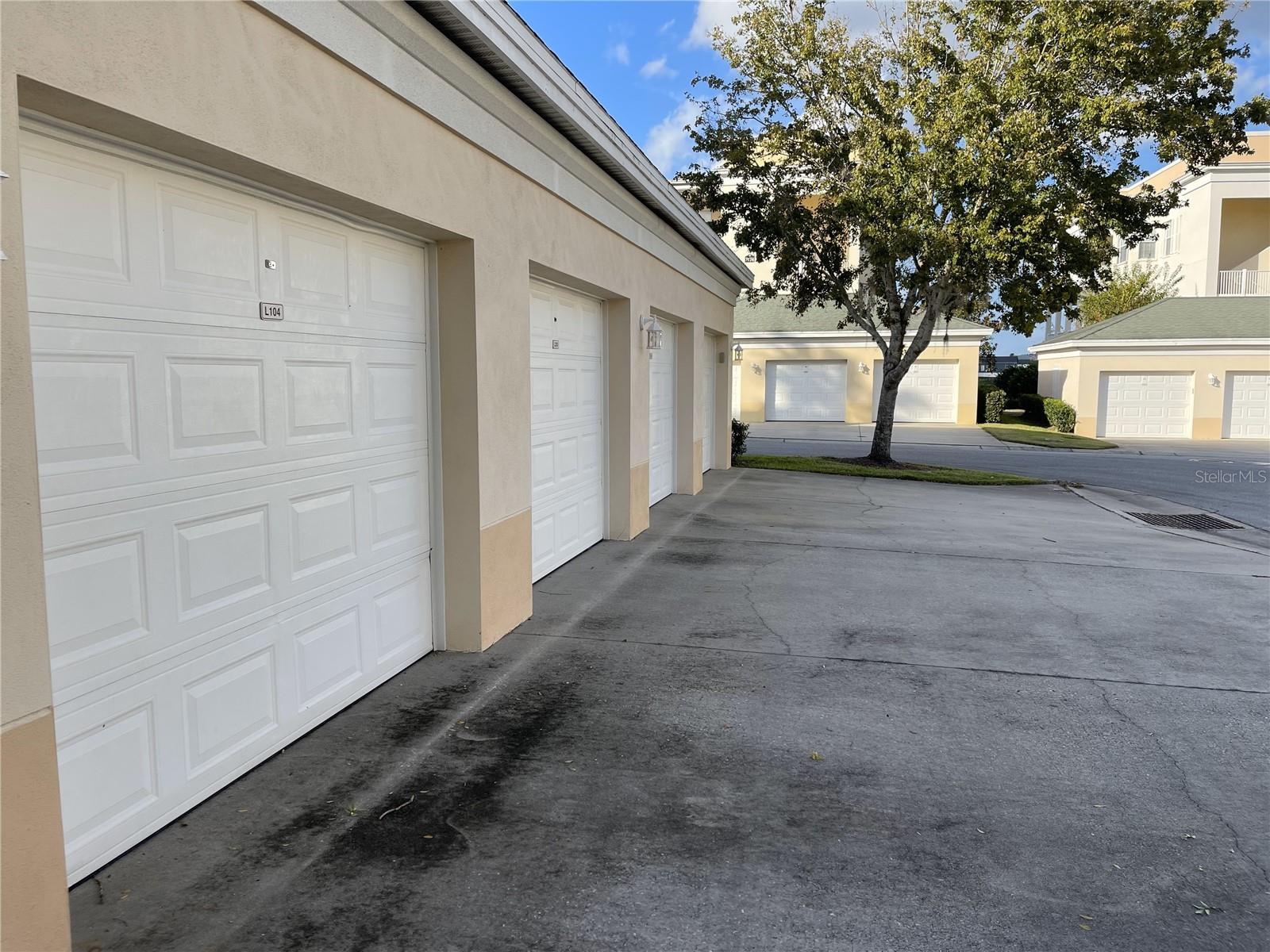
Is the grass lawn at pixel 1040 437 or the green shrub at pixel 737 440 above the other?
the green shrub at pixel 737 440

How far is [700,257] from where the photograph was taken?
1270 centimetres

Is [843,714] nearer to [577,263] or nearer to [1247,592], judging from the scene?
[577,263]

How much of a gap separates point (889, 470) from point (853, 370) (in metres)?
15.7

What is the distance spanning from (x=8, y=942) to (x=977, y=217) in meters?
15.7

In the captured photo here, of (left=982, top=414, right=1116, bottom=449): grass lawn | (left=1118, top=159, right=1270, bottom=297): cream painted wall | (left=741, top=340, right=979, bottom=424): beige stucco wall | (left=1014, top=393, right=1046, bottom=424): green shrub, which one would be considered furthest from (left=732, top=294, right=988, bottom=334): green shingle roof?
(left=1118, top=159, right=1270, bottom=297): cream painted wall

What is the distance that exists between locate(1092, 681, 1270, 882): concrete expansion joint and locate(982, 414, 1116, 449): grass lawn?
70.7 feet

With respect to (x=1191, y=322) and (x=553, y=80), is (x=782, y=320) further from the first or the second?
(x=553, y=80)

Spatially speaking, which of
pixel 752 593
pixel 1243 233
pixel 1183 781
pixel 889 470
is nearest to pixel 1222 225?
pixel 1243 233

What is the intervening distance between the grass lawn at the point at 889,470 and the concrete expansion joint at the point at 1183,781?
11.3 meters

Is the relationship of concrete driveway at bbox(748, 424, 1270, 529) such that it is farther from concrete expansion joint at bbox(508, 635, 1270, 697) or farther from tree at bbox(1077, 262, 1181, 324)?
tree at bbox(1077, 262, 1181, 324)

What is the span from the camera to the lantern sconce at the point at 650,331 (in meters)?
9.50

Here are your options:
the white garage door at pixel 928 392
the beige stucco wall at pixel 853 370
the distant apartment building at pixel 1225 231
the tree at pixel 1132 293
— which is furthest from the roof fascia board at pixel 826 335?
the tree at pixel 1132 293

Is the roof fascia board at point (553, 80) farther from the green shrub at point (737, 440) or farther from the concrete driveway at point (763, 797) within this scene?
the green shrub at point (737, 440)

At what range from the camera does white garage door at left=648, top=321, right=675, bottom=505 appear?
11.7 meters
